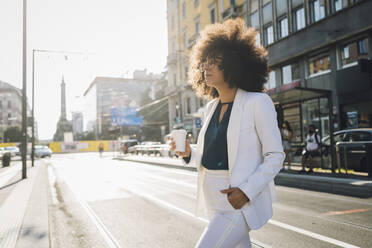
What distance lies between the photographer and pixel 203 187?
2031 millimetres

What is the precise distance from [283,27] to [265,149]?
70.1 ft

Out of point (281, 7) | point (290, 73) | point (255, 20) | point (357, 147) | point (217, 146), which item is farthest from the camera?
point (255, 20)

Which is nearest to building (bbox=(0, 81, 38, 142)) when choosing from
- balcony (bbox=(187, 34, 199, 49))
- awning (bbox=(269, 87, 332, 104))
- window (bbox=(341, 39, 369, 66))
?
balcony (bbox=(187, 34, 199, 49))

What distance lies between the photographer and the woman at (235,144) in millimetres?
1750

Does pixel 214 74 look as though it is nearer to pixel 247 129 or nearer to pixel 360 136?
pixel 247 129

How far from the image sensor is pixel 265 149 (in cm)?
177

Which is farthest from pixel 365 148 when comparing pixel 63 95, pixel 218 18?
pixel 63 95

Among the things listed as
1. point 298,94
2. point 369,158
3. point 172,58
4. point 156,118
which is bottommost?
point 369,158

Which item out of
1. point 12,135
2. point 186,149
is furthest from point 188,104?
point 12,135

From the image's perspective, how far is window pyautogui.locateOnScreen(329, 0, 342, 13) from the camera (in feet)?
55.2

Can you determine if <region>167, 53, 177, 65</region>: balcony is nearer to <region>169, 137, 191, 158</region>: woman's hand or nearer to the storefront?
the storefront

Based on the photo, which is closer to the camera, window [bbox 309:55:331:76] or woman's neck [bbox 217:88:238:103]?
woman's neck [bbox 217:88:238:103]

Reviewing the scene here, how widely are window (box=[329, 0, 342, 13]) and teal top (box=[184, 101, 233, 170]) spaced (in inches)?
697

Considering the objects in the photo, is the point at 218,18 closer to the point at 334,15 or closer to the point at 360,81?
the point at 334,15
